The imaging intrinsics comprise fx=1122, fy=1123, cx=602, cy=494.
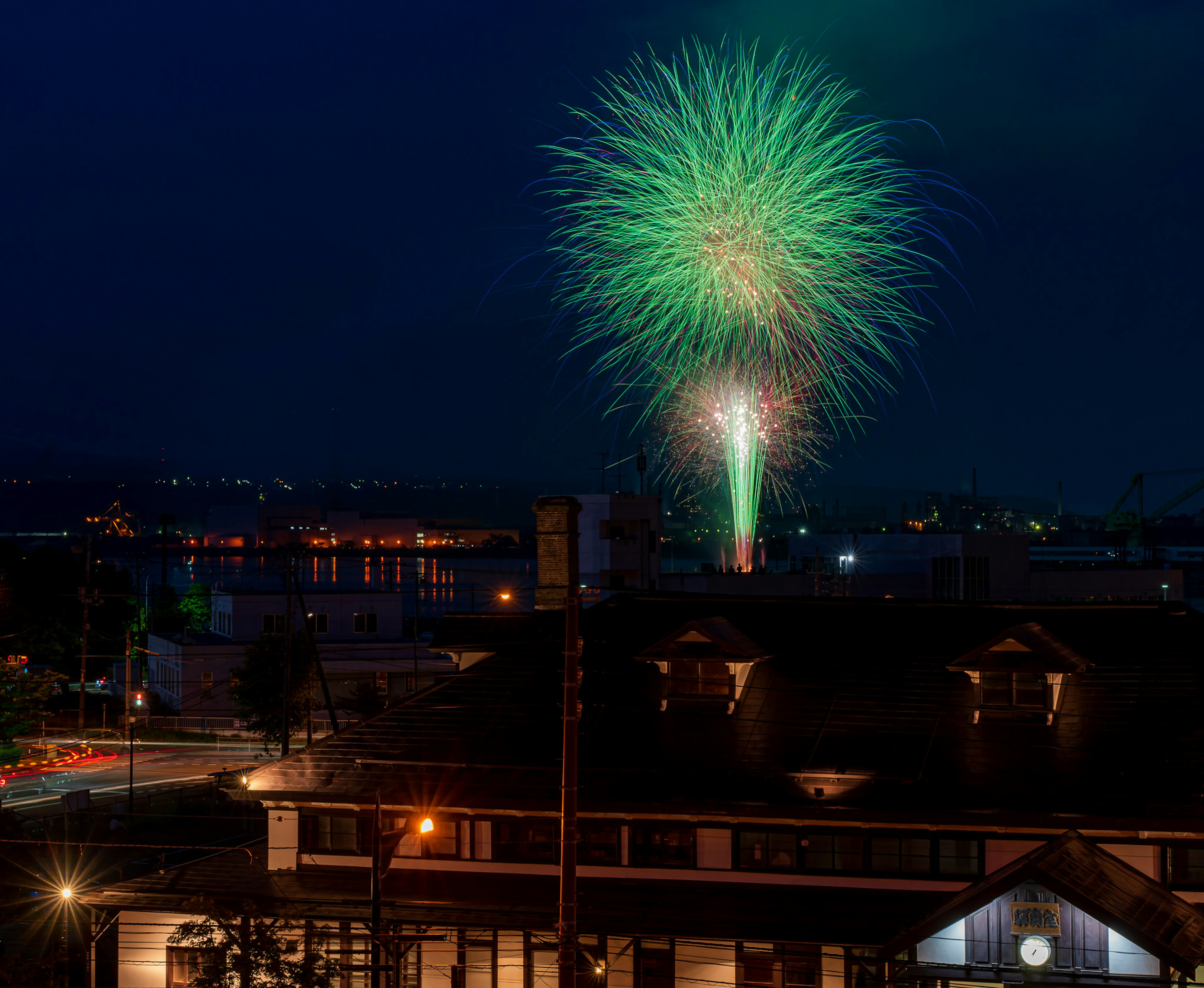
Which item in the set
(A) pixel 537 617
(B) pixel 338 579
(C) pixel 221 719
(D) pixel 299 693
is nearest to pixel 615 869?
(A) pixel 537 617

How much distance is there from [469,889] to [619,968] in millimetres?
2513

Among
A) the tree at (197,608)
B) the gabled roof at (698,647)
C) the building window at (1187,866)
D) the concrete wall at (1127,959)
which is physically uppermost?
the tree at (197,608)

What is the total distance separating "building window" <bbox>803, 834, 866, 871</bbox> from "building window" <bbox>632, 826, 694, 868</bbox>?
174 cm

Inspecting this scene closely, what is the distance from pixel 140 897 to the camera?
17.1 meters

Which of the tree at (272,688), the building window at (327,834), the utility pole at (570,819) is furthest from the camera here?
the tree at (272,688)

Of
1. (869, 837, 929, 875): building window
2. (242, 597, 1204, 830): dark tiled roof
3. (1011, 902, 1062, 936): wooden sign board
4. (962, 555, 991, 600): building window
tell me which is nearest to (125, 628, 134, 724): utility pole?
(242, 597, 1204, 830): dark tiled roof

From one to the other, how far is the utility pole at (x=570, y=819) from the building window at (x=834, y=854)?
16.7 ft

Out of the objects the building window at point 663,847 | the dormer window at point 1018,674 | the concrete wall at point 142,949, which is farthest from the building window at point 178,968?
the dormer window at point 1018,674

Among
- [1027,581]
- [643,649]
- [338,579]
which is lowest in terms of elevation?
[643,649]

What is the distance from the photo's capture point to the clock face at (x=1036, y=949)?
14.7 meters

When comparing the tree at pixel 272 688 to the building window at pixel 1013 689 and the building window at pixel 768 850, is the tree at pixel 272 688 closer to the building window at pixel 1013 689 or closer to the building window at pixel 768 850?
the building window at pixel 768 850

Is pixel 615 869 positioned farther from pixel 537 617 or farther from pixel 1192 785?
pixel 1192 785

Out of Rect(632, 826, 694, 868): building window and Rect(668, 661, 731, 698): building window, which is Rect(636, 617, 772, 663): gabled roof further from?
Rect(632, 826, 694, 868): building window

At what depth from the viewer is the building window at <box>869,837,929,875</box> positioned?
16203 millimetres
